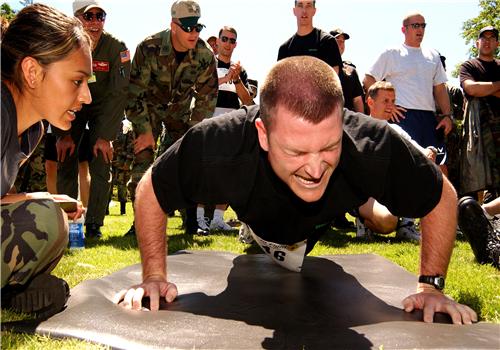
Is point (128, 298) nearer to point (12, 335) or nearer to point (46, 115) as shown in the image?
point (12, 335)

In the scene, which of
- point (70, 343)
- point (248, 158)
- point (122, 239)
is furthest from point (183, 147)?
point (122, 239)

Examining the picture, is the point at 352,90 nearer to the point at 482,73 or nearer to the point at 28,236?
the point at 482,73

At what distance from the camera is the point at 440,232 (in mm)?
2564

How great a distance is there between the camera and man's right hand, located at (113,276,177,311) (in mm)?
2494

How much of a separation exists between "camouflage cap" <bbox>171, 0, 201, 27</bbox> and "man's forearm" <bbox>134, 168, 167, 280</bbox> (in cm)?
279

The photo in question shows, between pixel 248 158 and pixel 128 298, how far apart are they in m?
0.86

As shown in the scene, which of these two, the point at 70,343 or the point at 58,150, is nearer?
the point at 70,343

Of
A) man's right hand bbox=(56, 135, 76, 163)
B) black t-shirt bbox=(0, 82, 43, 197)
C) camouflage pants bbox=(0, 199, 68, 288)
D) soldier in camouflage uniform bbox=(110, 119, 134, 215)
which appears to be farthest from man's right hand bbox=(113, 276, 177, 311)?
soldier in camouflage uniform bbox=(110, 119, 134, 215)

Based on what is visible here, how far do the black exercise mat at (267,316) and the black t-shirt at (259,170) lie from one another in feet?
1.59

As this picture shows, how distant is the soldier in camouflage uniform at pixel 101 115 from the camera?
532 centimetres

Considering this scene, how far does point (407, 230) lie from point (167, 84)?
107 inches

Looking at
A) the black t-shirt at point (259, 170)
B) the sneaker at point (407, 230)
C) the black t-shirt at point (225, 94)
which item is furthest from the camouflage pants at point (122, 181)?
the black t-shirt at point (259, 170)

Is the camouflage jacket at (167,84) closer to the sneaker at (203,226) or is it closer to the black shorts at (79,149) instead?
the black shorts at (79,149)

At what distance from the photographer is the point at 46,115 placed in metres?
2.51
